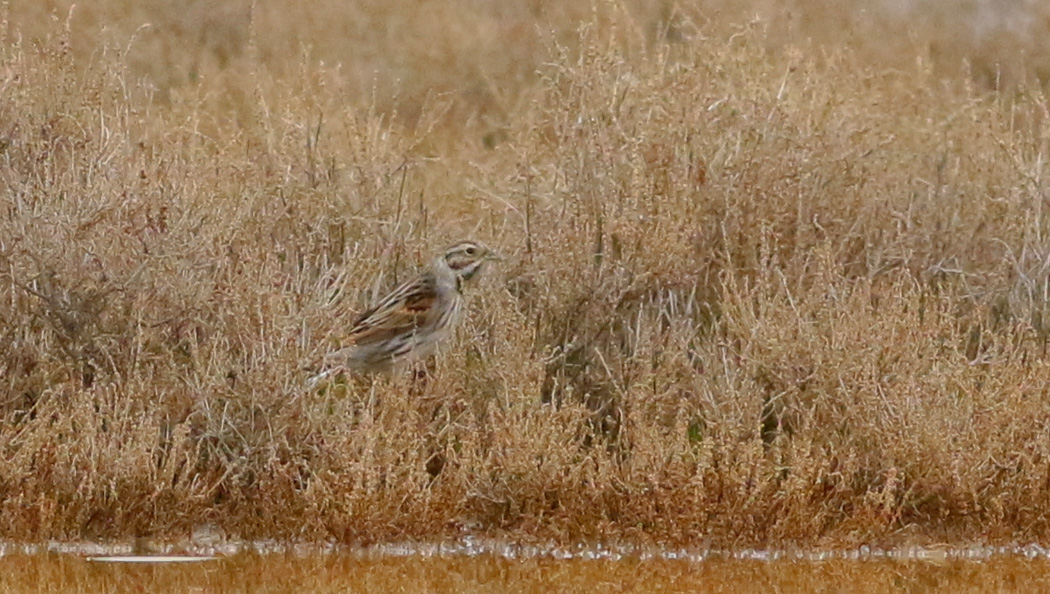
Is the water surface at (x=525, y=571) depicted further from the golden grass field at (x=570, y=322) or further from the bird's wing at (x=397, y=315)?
the bird's wing at (x=397, y=315)

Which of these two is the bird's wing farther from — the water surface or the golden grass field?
the water surface

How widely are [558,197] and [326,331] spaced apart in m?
1.77

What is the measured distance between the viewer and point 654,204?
949 cm

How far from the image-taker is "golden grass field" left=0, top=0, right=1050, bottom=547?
7.96 m

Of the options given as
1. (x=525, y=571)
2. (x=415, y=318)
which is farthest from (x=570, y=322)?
(x=525, y=571)

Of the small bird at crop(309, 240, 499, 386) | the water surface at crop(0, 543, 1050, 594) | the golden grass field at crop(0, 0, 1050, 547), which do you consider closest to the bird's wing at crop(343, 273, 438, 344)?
the small bird at crop(309, 240, 499, 386)

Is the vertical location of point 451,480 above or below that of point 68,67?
below

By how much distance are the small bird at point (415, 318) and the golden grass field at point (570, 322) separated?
0.13 m

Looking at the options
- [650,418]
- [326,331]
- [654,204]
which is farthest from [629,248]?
[326,331]

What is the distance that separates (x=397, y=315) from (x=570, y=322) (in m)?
0.96

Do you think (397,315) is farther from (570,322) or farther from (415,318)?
(570,322)

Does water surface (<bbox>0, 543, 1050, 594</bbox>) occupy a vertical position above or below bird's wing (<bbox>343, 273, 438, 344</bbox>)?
below

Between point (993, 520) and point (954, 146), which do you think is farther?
point (954, 146)

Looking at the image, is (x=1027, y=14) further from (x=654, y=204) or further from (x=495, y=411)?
(x=495, y=411)
